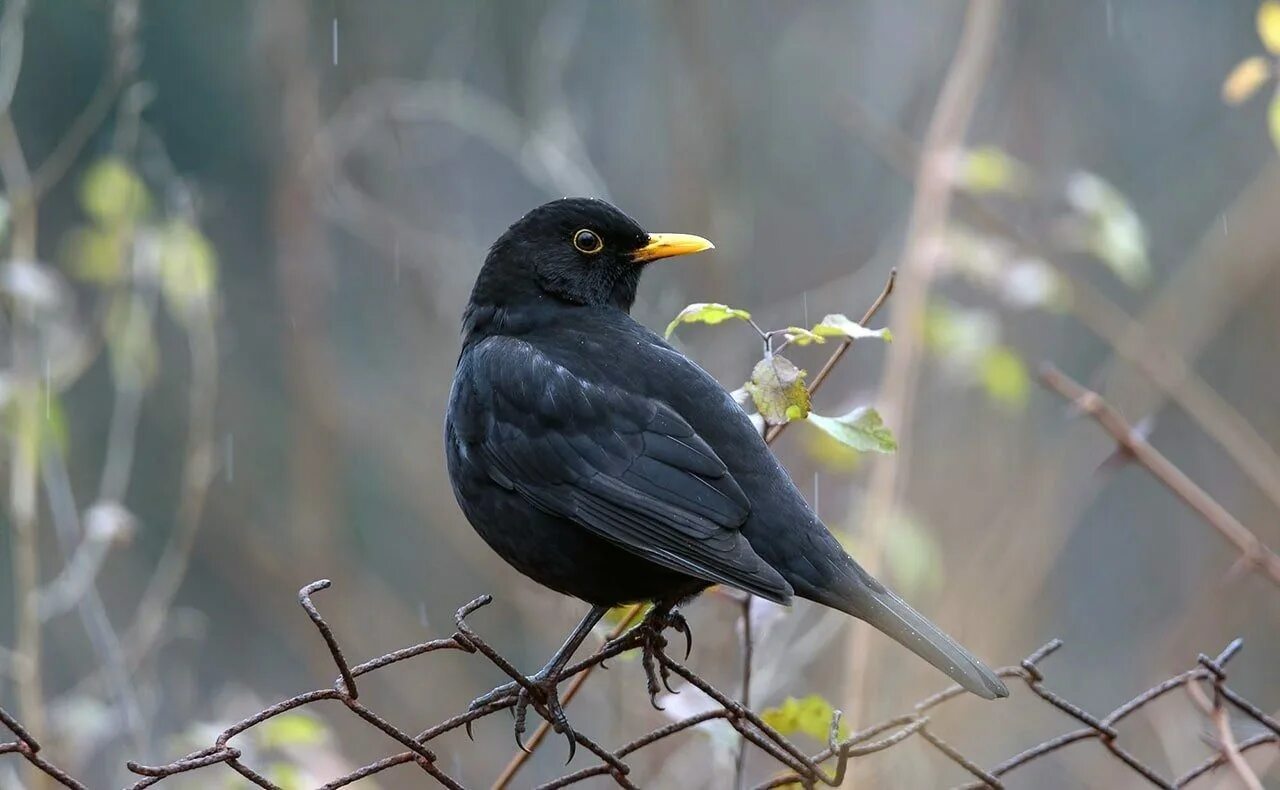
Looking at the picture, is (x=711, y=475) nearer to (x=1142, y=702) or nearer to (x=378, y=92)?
(x=1142, y=702)

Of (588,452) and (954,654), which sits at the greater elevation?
(588,452)

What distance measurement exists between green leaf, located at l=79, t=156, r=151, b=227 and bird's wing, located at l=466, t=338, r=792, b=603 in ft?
6.31

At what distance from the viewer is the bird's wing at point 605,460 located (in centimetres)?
285

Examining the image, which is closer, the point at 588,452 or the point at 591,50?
the point at 588,452

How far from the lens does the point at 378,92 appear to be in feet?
22.4

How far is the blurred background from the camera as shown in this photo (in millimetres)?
4562

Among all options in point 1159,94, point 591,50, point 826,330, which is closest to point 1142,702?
point 826,330

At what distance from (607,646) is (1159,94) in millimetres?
8152

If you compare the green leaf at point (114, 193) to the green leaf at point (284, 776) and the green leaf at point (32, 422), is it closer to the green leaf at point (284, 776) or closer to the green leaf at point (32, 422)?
the green leaf at point (32, 422)

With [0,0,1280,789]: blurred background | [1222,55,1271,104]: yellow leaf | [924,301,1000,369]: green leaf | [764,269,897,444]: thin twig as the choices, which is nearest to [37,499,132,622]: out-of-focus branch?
[0,0,1280,789]: blurred background

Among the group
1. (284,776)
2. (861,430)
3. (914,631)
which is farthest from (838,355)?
(284,776)

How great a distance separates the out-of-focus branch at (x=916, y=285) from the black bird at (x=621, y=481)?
97 cm

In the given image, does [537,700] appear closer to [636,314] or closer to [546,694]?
[546,694]

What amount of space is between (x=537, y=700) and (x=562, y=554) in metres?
0.57
